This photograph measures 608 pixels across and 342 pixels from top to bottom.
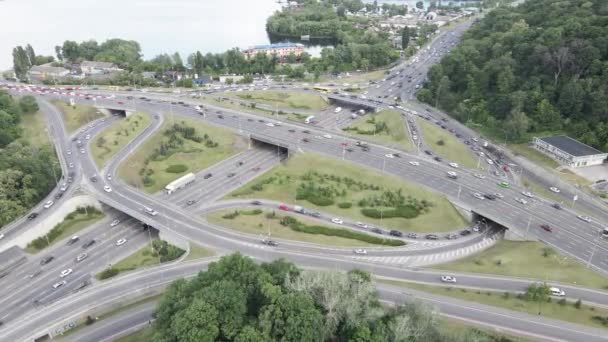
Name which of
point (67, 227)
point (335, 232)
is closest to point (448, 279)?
point (335, 232)

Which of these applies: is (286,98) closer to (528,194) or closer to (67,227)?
(67,227)

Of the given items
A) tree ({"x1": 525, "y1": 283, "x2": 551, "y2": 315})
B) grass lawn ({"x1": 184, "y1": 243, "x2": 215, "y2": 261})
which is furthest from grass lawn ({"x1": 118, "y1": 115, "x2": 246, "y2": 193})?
tree ({"x1": 525, "y1": 283, "x2": 551, "y2": 315})

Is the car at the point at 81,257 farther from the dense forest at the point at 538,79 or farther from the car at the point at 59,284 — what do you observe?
the dense forest at the point at 538,79

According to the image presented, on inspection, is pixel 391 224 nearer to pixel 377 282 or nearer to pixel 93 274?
pixel 377 282

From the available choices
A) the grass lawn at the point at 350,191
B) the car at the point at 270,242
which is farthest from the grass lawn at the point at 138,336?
the grass lawn at the point at 350,191

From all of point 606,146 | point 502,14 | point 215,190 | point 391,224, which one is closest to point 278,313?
point 391,224

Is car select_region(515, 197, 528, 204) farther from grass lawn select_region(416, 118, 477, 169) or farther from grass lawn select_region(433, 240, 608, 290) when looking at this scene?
grass lawn select_region(416, 118, 477, 169)
